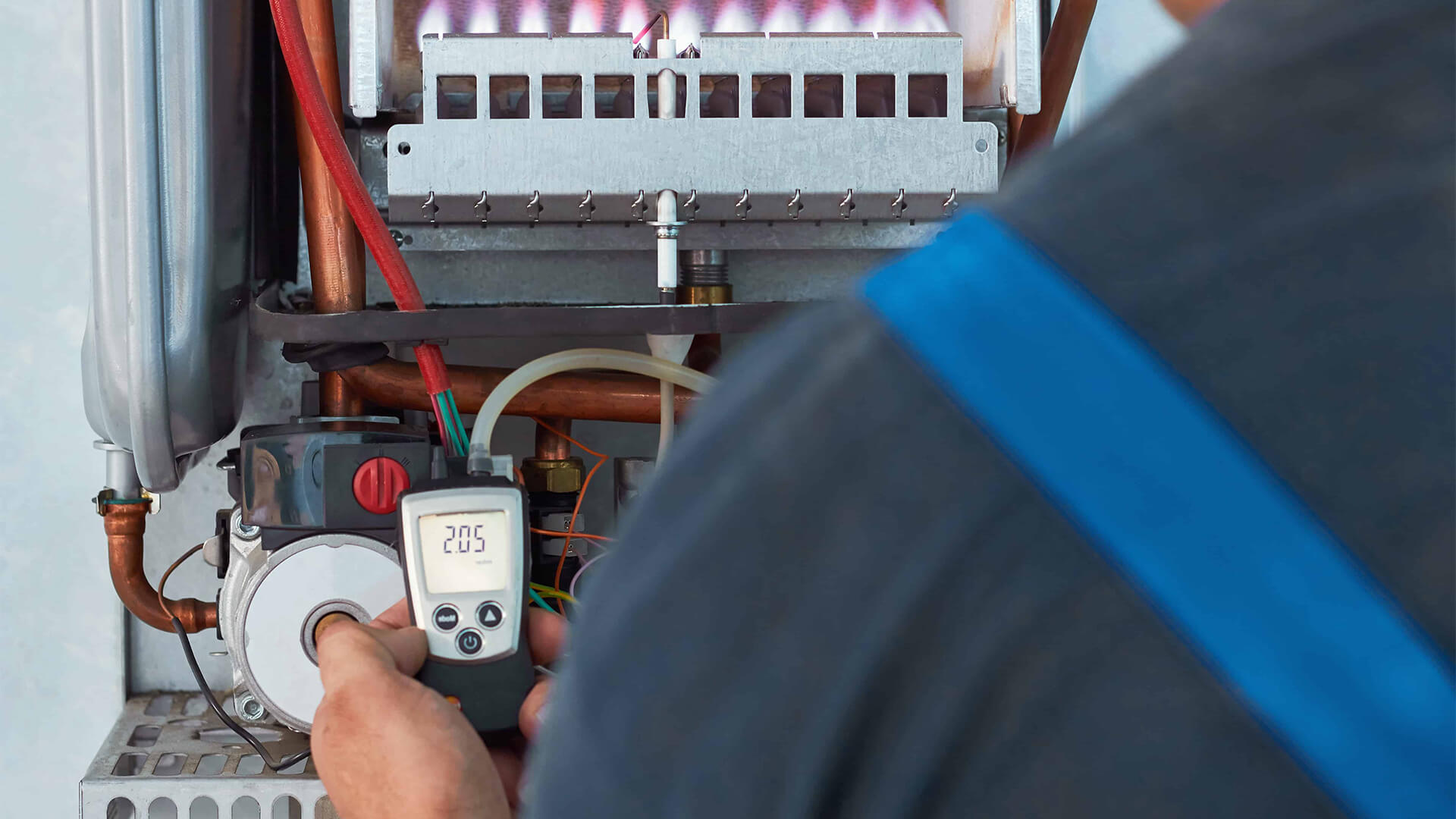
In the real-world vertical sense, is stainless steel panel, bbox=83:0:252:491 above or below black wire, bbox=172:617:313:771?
above

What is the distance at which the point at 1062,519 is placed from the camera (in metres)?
0.17

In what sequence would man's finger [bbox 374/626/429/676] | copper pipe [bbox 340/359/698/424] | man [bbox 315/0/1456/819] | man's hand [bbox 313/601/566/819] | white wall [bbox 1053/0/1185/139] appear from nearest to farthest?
man [bbox 315/0/1456/819] → man's hand [bbox 313/601/566/819] → man's finger [bbox 374/626/429/676] → copper pipe [bbox 340/359/698/424] → white wall [bbox 1053/0/1185/139]

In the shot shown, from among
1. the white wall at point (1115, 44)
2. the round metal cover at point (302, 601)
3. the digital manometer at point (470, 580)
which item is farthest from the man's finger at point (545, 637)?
the white wall at point (1115, 44)

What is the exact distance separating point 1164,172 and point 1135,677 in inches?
3.5

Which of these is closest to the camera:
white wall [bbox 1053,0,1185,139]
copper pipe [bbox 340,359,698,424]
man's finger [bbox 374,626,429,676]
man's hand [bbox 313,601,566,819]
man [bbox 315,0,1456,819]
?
man [bbox 315,0,1456,819]

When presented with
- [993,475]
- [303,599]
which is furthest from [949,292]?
[303,599]

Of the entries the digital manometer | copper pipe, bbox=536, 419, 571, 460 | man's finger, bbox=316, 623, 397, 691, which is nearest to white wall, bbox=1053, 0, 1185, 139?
copper pipe, bbox=536, 419, 571, 460

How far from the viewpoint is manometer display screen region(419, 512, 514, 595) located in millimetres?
671

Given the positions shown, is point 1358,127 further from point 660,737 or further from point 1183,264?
point 660,737

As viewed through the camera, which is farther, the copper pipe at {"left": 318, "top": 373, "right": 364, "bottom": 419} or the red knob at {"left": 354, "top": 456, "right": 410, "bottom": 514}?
the copper pipe at {"left": 318, "top": 373, "right": 364, "bottom": 419}

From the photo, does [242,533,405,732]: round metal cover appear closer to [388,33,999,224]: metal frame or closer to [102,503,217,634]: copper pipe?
[102,503,217,634]: copper pipe

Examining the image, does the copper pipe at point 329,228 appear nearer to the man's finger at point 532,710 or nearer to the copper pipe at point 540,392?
the copper pipe at point 540,392

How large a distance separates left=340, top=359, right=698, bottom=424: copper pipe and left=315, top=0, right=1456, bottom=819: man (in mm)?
661

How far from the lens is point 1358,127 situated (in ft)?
0.58
